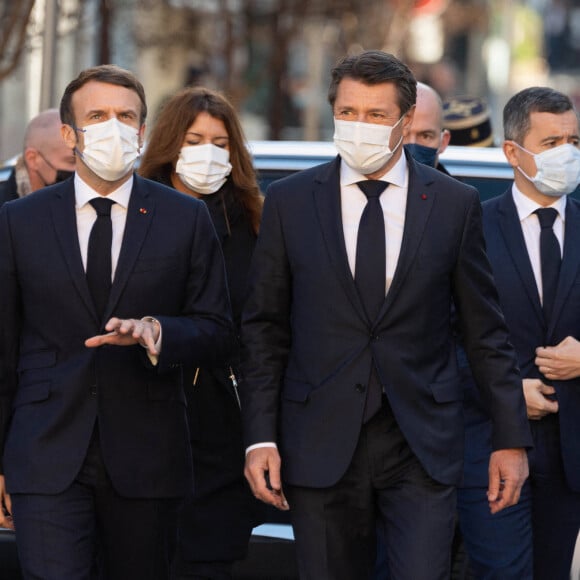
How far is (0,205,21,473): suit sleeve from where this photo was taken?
495 cm

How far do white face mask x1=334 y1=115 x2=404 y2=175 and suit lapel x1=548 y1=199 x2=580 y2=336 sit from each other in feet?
3.39

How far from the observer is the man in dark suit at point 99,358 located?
489 cm

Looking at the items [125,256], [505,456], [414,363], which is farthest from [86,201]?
[505,456]

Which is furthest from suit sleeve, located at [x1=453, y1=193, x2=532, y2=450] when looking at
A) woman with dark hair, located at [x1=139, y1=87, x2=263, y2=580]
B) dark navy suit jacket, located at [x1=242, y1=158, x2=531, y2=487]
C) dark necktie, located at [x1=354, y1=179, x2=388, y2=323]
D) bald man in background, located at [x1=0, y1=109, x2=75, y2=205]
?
bald man in background, located at [x1=0, y1=109, x2=75, y2=205]

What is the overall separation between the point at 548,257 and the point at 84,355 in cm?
179

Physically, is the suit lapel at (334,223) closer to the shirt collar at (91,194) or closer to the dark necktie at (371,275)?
the dark necktie at (371,275)

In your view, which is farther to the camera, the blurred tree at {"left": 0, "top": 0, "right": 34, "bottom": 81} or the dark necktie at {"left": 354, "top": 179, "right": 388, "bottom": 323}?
the blurred tree at {"left": 0, "top": 0, "right": 34, "bottom": 81}

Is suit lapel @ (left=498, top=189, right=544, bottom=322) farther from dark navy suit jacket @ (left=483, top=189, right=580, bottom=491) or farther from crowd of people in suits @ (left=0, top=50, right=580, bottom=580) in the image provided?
crowd of people in suits @ (left=0, top=50, right=580, bottom=580)

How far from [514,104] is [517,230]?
56 cm

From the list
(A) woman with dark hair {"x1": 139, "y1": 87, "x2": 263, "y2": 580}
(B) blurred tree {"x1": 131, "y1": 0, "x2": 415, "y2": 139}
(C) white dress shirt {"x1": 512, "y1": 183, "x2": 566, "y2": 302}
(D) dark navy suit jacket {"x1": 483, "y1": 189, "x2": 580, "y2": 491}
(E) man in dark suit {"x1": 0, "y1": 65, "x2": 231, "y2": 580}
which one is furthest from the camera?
(B) blurred tree {"x1": 131, "y1": 0, "x2": 415, "y2": 139}

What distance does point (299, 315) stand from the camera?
16.4ft

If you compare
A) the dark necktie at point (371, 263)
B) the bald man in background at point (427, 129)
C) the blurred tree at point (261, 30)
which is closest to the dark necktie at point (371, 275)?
the dark necktie at point (371, 263)

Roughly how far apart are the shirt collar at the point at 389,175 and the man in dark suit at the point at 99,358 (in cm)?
50

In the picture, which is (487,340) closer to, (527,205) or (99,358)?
(527,205)
